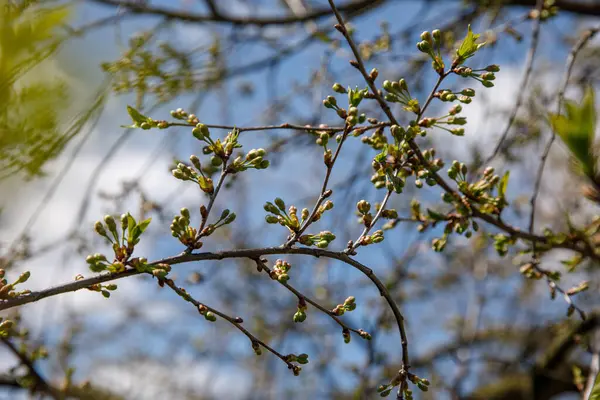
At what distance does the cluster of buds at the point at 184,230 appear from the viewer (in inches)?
39.7

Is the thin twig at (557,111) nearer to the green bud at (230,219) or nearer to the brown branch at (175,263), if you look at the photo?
the brown branch at (175,263)

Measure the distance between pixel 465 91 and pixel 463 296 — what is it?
6043mm

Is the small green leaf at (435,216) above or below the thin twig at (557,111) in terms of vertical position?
below

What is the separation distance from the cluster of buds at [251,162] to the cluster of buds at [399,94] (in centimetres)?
27

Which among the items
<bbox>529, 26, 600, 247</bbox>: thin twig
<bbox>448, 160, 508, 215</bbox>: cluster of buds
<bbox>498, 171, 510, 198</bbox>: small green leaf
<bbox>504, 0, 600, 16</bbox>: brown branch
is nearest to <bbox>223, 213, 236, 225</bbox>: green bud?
<bbox>448, 160, 508, 215</bbox>: cluster of buds

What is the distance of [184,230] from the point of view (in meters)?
1.02

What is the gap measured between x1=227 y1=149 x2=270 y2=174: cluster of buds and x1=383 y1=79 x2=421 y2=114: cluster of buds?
27 cm

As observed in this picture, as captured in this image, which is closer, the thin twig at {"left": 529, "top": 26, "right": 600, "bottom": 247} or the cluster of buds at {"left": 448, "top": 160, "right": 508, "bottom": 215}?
the cluster of buds at {"left": 448, "top": 160, "right": 508, "bottom": 215}

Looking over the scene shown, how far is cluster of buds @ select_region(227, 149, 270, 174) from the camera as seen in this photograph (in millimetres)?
1067

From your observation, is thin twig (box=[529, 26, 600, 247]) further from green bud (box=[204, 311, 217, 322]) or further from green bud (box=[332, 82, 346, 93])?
green bud (box=[204, 311, 217, 322])

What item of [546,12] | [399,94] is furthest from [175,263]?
[546,12]

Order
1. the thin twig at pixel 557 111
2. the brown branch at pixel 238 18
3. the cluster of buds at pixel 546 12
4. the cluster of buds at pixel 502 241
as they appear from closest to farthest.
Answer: the cluster of buds at pixel 502 241 < the thin twig at pixel 557 111 < the cluster of buds at pixel 546 12 < the brown branch at pixel 238 18

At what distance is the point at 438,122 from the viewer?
47.1 inches

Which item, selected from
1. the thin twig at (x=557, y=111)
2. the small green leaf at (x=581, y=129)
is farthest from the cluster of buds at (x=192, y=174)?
the thin twig at (x=557, y=111)
